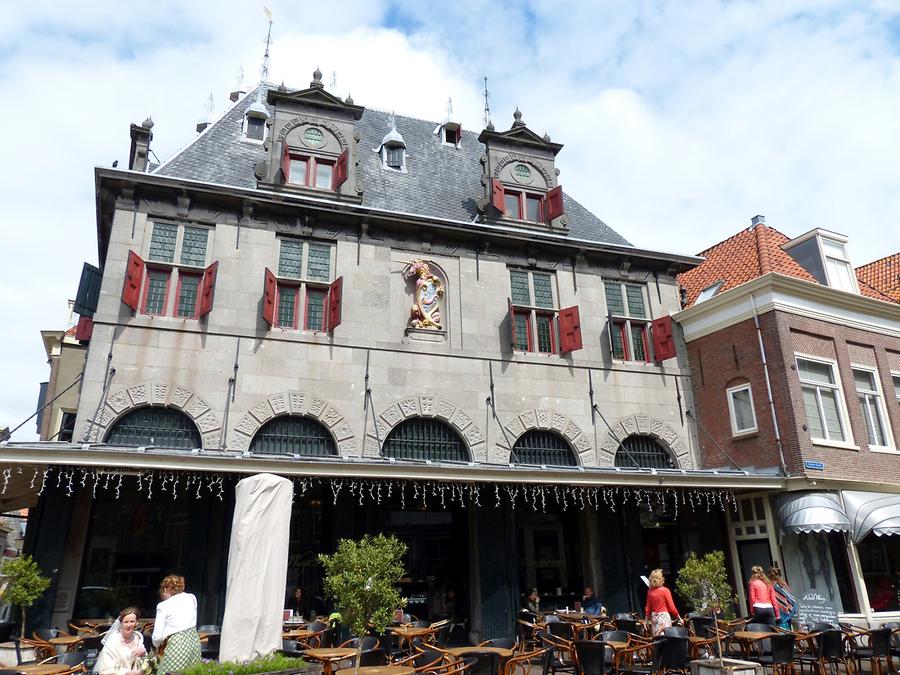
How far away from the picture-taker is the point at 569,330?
16125 millimetres

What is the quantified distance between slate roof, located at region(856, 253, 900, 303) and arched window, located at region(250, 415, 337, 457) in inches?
619

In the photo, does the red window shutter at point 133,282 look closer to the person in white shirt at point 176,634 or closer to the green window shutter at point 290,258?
the green window shutter at point 290,258

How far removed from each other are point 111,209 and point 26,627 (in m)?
8.29

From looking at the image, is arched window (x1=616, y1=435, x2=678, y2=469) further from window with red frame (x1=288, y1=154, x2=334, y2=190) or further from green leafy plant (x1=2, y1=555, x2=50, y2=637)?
green leafy plant (x1=2, y1=555, x2=50, y2=637)

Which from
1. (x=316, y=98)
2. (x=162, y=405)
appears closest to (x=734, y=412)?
(x=316, y=98)

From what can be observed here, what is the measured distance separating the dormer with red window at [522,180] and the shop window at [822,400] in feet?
22.9

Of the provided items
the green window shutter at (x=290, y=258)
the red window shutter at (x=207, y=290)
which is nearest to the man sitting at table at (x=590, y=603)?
the green window shutter at (x=290, y=258)

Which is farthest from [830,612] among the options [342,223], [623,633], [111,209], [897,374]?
[111,209]

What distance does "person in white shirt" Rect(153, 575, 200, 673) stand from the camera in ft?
22.0

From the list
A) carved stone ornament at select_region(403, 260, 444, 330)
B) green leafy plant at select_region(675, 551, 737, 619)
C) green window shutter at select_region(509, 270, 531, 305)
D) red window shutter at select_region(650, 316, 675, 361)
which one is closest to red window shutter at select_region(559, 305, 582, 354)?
green window shutter at select_region(509, 270, 531, 305)

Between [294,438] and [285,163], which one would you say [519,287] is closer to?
[285,163]

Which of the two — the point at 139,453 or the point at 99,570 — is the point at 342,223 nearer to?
the point at 139,453

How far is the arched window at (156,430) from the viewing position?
41.8ft

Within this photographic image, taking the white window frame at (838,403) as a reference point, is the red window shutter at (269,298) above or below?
above
